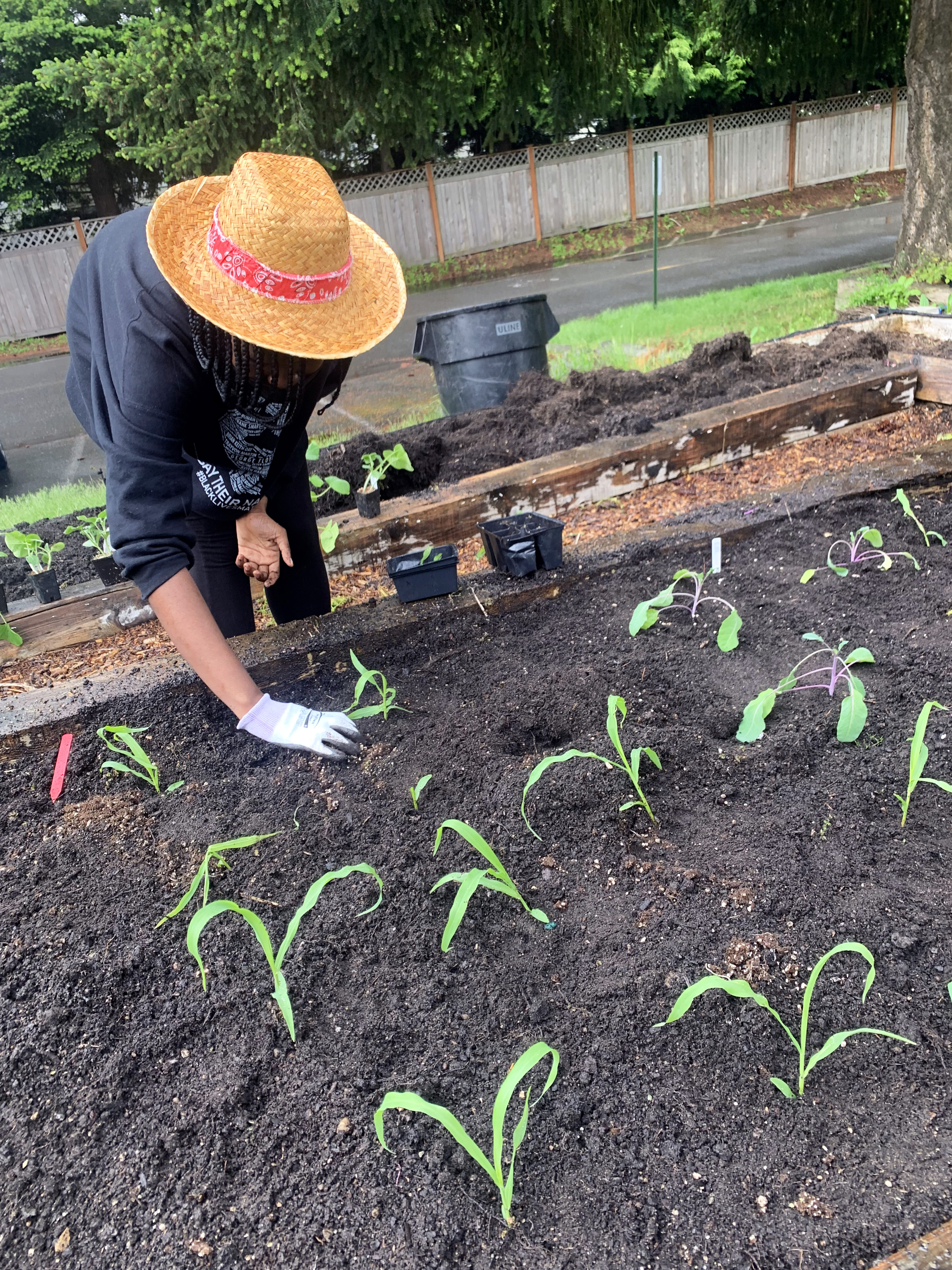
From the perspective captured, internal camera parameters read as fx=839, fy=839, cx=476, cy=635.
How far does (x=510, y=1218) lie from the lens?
1.10 meters

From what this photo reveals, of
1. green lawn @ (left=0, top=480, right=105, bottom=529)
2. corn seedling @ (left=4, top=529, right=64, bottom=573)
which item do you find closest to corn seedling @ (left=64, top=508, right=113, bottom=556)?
corn seedling @ (left=4, top=529, right=64, bottom=573)

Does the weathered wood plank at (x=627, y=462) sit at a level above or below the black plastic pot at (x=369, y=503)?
below

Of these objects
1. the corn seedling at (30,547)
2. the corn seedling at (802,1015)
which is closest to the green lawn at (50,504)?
the corn seedling at (30,547)

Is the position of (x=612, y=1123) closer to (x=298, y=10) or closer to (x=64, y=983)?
(x=64, y=983)

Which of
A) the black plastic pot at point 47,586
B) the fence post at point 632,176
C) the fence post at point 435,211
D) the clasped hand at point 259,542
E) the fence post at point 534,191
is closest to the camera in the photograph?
the clasped hand at point 259,542

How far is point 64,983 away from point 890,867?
152 centimetres

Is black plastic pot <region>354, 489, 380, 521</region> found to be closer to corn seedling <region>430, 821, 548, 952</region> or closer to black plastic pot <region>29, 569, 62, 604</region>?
black plastic pot <region>29, 569, 62, 604</region>

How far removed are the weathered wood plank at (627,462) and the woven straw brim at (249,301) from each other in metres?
1.29

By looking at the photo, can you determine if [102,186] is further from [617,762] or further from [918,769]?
[918,769]

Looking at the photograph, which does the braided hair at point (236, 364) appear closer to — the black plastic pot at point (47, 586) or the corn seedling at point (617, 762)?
Answer: the corn seedling at point (617, 762)

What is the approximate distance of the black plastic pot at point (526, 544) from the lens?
2.54m

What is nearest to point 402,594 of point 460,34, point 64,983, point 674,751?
point 674,751

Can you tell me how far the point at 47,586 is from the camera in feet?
10.00

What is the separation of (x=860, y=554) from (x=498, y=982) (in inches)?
73.2
